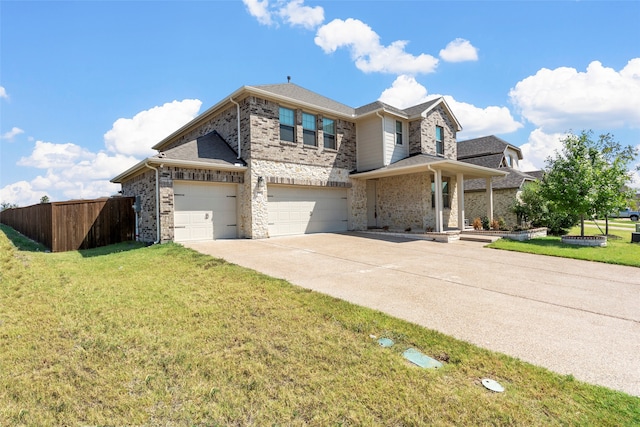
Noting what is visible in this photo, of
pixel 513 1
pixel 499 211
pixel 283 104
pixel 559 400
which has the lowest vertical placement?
pixel 559 400

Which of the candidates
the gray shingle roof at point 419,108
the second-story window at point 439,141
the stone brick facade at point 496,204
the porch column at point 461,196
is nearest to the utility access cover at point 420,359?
the porch column at point 461,196

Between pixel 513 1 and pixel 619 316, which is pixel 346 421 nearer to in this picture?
pixel 619 316

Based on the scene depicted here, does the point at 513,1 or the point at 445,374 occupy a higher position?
the point at 513,1

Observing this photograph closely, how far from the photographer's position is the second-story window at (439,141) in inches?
704

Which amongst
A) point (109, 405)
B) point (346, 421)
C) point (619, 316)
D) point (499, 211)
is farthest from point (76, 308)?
point (499, 211)

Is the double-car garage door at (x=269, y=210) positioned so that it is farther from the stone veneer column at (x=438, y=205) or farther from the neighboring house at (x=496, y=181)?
the neighboring house at (x=496, y=181)

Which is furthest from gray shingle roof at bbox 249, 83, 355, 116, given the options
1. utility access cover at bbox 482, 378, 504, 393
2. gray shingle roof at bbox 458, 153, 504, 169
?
utility access cover at bbox 482, 378, 504, 393

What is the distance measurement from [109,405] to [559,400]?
381cm

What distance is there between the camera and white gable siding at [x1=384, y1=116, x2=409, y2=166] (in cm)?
1567

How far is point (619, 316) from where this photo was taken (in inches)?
185

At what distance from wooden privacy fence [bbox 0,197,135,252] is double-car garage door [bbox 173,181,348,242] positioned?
11.0ft

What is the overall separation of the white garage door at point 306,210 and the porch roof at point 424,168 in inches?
70.9

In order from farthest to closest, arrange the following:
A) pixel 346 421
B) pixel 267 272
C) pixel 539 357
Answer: pixel 267 272
pixel 539 357
pixel 346 421

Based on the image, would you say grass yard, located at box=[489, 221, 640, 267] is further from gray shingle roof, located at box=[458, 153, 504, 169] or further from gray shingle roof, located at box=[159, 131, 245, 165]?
gray shingle roof, located at box=[458, 153, 504, 169]
